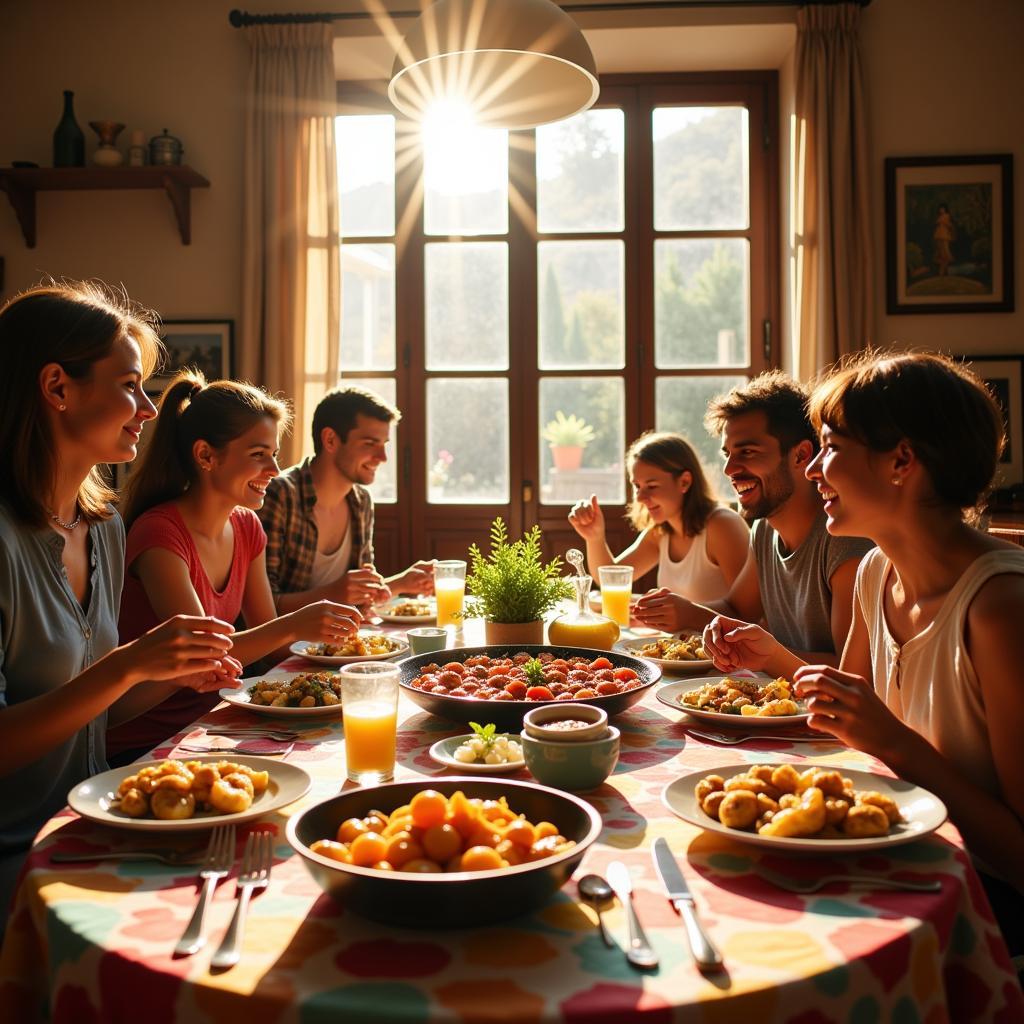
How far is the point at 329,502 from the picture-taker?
3.38m

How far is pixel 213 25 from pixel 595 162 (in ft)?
6.03

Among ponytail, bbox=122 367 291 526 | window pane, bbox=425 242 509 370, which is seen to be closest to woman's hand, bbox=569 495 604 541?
ponytail, bbox=122 367 291 526

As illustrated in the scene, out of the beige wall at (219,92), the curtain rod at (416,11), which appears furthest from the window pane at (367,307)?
the curtain rod at (416,11)

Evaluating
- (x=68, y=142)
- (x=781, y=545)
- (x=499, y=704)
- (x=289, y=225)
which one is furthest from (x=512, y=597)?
(x=68, y=142)

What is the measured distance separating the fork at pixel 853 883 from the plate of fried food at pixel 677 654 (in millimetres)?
976

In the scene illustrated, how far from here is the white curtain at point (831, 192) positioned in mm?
4164

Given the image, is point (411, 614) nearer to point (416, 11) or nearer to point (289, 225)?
point (289, 225)

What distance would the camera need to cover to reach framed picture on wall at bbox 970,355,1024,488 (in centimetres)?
423

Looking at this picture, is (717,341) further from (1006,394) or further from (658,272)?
(1006,394)

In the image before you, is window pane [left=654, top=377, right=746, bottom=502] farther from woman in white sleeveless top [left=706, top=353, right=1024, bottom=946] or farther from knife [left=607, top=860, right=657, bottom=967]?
knife [left=607, top=860, right=657, bottom=967]

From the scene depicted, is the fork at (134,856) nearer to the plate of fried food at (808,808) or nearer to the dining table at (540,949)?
the dining table at (540,949)

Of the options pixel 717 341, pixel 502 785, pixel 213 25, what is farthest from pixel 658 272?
pixel 502 785

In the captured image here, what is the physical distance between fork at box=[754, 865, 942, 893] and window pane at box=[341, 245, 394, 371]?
3.97 meters

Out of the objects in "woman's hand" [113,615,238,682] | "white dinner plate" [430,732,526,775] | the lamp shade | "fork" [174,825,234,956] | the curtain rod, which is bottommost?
"fork" [174,825,234,956]
